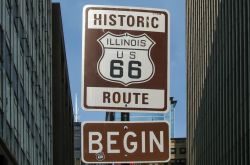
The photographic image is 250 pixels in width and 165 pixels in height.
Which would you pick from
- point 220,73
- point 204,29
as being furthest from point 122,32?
point 204,29

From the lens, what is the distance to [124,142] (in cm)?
959

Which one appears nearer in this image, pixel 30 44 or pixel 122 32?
pixel 122 32

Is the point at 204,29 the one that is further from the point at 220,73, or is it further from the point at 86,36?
the point at 86,36

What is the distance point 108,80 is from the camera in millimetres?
9516

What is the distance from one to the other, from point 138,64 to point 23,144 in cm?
4125

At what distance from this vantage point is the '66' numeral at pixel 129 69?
942cm

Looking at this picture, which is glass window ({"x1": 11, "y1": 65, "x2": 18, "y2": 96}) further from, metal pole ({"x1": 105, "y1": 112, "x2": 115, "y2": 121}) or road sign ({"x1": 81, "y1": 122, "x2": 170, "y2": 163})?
road sign ({"x1": 81, "y1": 122, "x2": 170, "y2": 163})

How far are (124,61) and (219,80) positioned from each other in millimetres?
72578

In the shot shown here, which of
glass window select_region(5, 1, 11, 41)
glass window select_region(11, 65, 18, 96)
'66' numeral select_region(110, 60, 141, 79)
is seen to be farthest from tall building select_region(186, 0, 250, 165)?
'66' numeral select_region(110, 60, 141, 79)

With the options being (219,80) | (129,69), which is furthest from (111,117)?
(219,80)

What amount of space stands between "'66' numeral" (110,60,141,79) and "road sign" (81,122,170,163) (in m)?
0.56

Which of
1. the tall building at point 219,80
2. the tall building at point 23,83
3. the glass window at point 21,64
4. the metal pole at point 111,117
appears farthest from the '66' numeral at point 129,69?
the tall building at point 219,80

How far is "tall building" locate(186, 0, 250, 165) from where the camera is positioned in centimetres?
6450

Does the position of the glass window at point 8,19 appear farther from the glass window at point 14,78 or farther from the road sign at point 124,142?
the road sign at point 124,142
